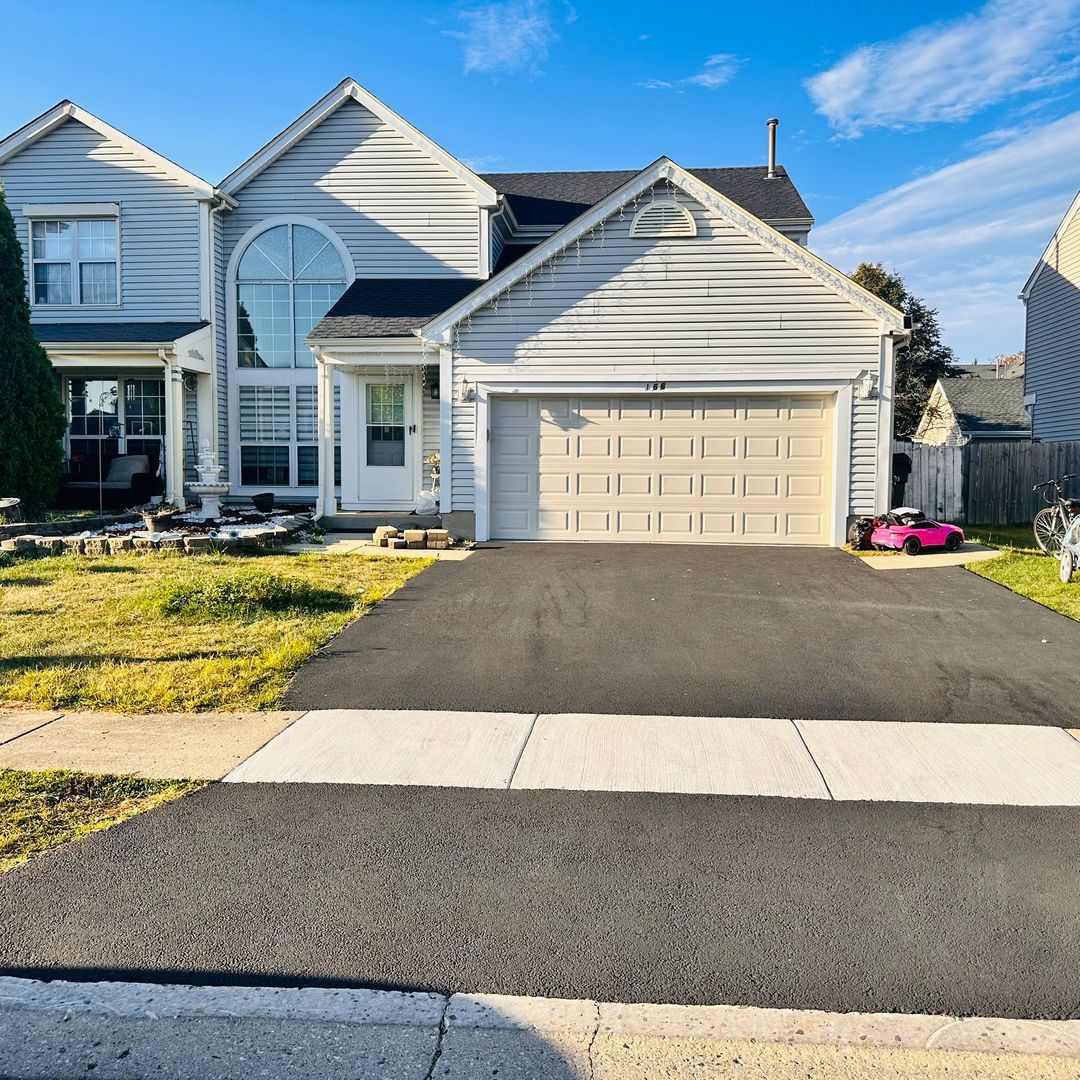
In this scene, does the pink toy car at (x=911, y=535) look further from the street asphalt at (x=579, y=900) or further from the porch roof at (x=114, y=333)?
the porch roof at (x=114, y=333)

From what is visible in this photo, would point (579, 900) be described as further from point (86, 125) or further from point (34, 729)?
point (86, 125)

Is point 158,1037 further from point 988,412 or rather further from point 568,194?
point 988,412

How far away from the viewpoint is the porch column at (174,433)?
56.5ft

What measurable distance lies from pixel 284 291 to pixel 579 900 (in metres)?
17.3

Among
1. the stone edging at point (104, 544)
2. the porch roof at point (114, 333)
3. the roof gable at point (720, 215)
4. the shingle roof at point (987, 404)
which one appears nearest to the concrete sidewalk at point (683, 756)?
the stone edging at point (104, 544)

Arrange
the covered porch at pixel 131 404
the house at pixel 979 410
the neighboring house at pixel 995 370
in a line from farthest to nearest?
the neighboring house at pixel 995 370 < the house at pixel 979 410 < the covered porch at pixel 131 404

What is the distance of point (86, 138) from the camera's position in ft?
61.7

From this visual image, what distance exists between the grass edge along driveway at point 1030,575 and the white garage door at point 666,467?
2568 millimetres

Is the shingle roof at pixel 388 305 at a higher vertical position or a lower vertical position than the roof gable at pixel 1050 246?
lower

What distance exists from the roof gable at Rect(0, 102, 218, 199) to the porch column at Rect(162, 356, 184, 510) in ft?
12.7

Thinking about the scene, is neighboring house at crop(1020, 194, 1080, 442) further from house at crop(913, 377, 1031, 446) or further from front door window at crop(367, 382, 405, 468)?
front door window at crop(367, 382, 405, 468)

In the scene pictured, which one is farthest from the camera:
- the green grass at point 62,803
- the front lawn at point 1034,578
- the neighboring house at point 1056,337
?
the neighboring house at point 1056,337

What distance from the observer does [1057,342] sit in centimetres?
2520

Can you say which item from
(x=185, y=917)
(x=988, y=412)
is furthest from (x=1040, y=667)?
(x=988, y=412)
